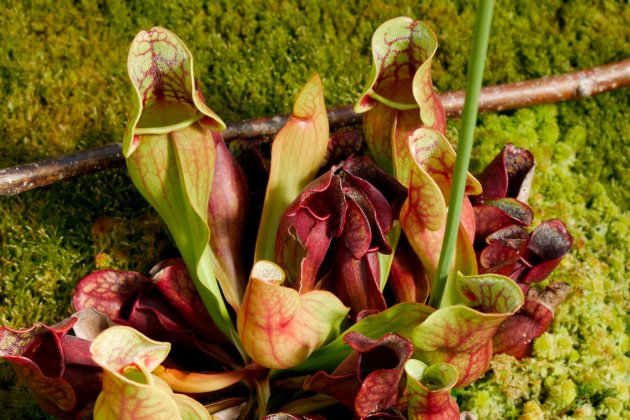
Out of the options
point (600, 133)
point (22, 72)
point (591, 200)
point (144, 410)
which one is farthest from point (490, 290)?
point (22, 72)

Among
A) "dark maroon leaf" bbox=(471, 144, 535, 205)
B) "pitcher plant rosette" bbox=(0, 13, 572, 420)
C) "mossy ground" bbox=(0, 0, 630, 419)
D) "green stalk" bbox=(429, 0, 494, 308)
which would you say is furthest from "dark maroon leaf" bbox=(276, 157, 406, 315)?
"mossy ground" bbox=(0, 0, 630, 419)

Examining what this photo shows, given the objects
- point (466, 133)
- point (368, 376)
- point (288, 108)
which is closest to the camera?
point (466, 133)

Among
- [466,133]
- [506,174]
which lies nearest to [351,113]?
[506,174]

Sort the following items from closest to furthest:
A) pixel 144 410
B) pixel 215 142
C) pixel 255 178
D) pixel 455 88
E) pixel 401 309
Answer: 1. pixel 144 410
2. pixel 401 309
3. pixel 215 142
4. pixel 255 178
5. pixel 455 88

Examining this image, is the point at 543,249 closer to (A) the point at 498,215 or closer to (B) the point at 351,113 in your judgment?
(A) the point at 498,215

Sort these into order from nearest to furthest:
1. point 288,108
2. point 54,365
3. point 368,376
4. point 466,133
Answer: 1. point 466,133
2. point 368,376
3. point 54,365
4. point 288,108

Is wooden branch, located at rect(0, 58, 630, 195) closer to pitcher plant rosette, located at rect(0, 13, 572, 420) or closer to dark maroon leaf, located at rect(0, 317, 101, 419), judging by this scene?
pitcher plant rosette, located at rect(0, 13, 572, 420)

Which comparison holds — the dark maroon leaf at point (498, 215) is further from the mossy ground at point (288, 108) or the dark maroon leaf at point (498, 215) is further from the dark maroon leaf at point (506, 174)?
the mossy ground at point (288, 108)

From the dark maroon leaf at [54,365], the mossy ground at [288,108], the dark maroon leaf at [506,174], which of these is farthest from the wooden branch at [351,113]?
the dark maroon leaf at [54,365]

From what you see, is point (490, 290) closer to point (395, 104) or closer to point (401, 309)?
point (401, 309)
